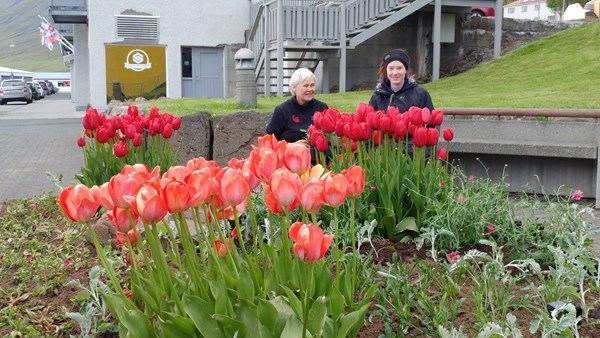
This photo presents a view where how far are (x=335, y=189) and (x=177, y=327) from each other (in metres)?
0.70

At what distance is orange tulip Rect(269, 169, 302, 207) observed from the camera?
2.29 metres

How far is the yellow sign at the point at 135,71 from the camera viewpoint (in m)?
25.8

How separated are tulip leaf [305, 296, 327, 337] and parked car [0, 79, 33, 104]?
2002 inches

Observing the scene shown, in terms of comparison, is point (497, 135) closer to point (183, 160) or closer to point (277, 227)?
point (183, 160)

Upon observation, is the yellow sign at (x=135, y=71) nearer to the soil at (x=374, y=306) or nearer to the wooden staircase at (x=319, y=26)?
the wooden staircase at (x=319, y=26)

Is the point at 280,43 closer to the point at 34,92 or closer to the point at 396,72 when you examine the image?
the point at 396,72

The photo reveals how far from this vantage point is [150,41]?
85.5 ft

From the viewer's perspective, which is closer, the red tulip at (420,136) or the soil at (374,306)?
the soil at (374,306)

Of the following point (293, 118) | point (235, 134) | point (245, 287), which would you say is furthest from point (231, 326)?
point (235, 134)

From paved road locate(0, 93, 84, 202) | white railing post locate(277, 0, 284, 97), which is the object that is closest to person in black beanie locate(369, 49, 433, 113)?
paved road locate(0, 93, 84, 202)

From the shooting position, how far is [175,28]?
26469 millimetres

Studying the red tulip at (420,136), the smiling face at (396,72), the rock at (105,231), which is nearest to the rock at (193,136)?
the smiling face at (396,72)

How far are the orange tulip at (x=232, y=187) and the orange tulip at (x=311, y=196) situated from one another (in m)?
0.18

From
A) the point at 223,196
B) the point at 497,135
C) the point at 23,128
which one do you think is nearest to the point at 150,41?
the point at 23,128
